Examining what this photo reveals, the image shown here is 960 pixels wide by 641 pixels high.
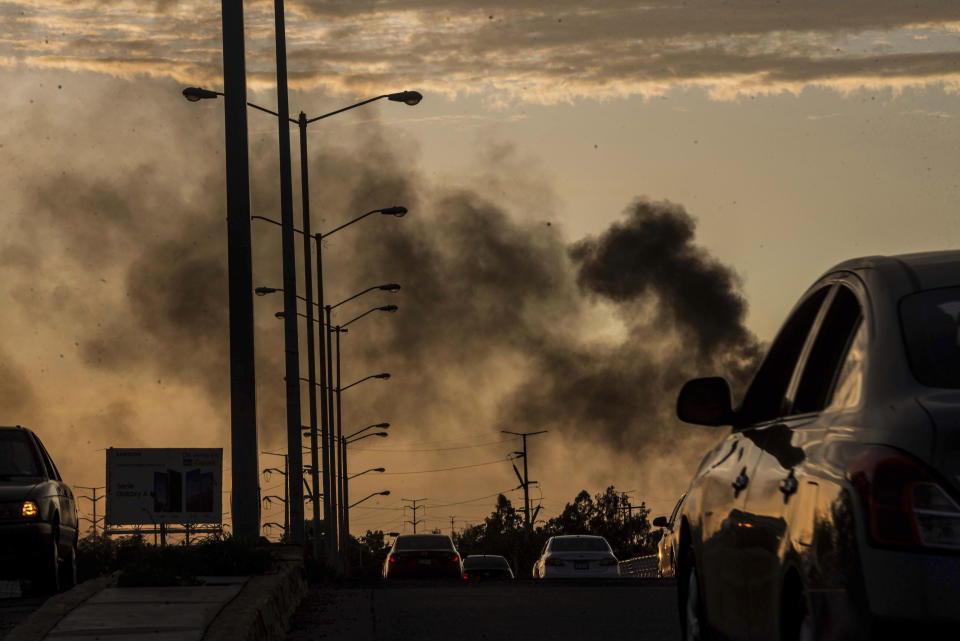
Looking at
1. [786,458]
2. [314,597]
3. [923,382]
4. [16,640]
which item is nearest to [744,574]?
[786,458]

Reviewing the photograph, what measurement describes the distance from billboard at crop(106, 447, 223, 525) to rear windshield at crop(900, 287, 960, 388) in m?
56.3

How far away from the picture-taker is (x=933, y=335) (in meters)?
5.24

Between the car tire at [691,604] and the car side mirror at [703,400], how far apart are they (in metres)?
0.94

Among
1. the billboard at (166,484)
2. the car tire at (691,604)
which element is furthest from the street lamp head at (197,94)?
the billboard at (166,484)

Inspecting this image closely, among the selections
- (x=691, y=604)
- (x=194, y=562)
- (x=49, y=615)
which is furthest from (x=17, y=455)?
(x=691, y=604)

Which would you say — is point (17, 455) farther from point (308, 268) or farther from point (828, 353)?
point (308, 268)

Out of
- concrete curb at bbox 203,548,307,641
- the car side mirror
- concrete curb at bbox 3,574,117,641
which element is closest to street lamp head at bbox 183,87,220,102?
concrete curb at bbox 203,548,307,641

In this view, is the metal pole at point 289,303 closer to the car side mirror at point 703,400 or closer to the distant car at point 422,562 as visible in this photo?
the distant car at point 422,562

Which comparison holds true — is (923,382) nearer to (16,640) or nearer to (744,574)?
(744,574)

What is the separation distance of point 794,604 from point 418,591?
579 inches

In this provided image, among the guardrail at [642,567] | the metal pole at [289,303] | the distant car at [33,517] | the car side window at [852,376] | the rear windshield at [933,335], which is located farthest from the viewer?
the guardrail at [642,567]

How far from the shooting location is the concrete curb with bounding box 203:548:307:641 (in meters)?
9.90

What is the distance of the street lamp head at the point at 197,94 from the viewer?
3102 centimetres

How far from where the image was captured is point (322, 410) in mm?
59562
